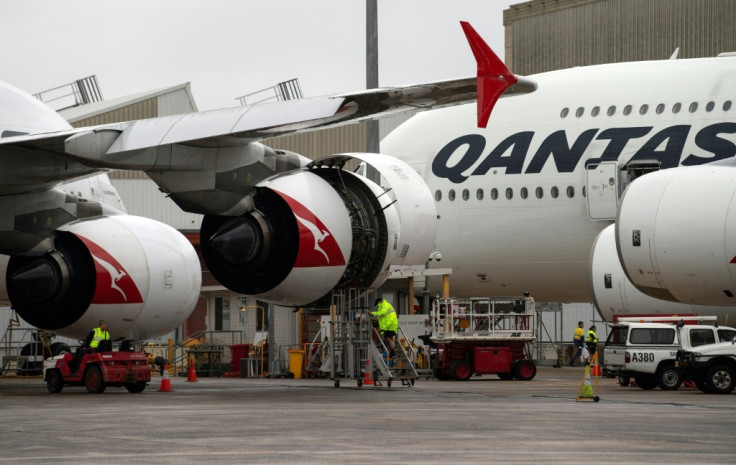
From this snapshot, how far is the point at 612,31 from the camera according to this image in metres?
65.4

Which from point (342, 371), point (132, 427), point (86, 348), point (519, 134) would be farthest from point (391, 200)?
point (519, 134)

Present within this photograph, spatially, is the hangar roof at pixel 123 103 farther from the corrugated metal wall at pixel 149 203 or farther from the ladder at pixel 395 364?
the ladder at pixel 395 364

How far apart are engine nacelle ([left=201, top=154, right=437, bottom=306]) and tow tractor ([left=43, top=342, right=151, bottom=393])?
3.79 meters

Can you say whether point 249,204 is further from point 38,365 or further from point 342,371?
point 38,365

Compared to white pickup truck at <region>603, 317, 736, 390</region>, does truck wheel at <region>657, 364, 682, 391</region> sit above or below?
below

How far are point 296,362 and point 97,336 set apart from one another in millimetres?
10772

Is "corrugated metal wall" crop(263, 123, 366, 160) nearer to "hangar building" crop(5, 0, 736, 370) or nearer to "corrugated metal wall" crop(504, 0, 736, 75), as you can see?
"hangar building" crop(5, 0, 736, 370)

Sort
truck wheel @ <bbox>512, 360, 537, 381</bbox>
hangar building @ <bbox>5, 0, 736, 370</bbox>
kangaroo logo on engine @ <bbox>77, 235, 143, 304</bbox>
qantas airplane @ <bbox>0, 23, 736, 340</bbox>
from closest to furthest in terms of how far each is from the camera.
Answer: qantas airplane @ <bbox>0, 23, 736, 340</bbox> → kangaroo logo on engine @ <bbox>77, 235, 143, 304</bbox> → truck wheel @ <bbox>512, 360, 537, 381</bbox> → hangar building @ <bbox>5, 0, 736, 370</bbox>

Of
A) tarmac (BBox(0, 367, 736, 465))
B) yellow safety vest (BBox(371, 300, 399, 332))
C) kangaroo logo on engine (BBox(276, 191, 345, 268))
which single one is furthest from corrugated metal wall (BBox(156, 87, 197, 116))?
kangaroo logo on engine (BBox(276, 191, 345, 268))

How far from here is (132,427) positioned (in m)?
14.1

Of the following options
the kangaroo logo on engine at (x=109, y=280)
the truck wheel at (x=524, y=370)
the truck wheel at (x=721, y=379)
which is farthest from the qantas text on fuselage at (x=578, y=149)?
the kangaroo logo on engine at (x=109, y=280)

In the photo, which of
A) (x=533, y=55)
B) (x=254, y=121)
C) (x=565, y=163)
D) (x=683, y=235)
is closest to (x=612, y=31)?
(x=533, y=55)

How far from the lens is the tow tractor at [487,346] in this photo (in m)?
28.5

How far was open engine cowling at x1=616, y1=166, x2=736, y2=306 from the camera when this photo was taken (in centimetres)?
1894
